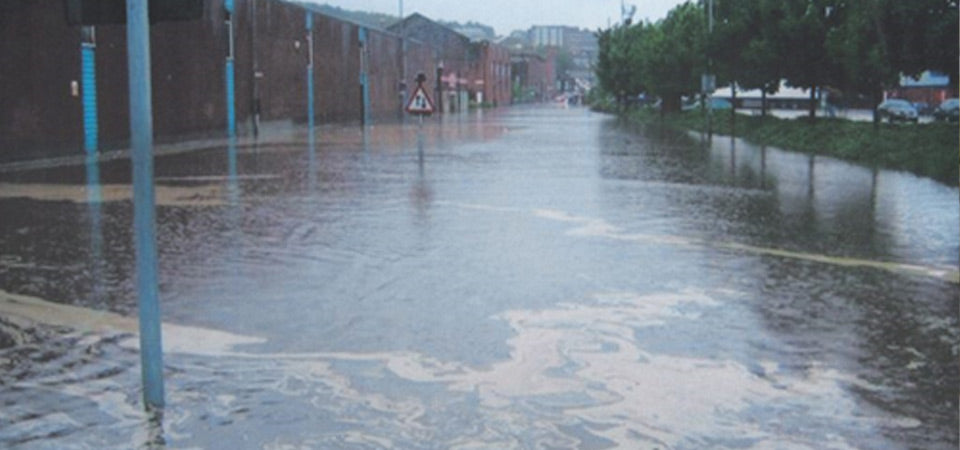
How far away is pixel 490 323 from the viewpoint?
865 cm

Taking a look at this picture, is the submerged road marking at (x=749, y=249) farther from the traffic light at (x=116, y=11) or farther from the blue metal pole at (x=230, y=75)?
the blue metal pole at (x=230, y=75)

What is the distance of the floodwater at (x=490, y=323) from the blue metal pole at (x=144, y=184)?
0.35m

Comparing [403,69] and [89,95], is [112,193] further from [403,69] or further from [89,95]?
[403,69]

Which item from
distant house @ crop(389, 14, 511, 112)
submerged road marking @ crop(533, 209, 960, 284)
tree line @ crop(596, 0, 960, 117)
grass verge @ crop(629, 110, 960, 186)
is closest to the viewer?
submerged road marking @ crop(533, 209, 960, 284)

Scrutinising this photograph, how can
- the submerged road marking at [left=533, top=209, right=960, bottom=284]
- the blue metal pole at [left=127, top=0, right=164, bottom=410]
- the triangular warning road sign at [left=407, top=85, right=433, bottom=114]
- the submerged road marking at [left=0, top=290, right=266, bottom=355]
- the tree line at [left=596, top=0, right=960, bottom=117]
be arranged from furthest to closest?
the triangular warning road sign at [left=407, top=85, right=433, bottom=114]
the tree line at [left=596, top=0, right=960, bottom=117]
the submerged road marking at [left=533, top=209, right=960, bottom=284]
the submerged road marking at [left=0, top=290, right=266, bottom=355]
the blue metal pole at [left=127, top=0, right=164, bottom=410]

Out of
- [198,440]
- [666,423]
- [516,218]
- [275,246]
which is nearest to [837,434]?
[666,423]

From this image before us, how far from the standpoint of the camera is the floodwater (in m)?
6.11

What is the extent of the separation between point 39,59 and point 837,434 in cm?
2712

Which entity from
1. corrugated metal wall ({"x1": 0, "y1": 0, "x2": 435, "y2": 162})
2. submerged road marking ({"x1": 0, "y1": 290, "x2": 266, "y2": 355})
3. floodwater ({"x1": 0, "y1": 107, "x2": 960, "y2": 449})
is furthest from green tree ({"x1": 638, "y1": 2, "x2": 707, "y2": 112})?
submerged road marking ({"x1": 0, "y1": 290, "x2": 266, "y2": 355})

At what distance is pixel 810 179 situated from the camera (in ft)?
75.8

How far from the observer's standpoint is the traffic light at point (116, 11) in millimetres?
5953

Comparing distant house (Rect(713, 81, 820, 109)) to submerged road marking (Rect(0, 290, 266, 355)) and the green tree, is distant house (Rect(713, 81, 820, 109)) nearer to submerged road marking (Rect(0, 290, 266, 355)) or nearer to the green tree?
the green tree

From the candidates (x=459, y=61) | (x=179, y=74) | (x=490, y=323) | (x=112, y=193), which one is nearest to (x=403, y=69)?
(x=459, y=61)

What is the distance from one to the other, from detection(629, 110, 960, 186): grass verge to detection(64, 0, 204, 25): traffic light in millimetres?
19477
